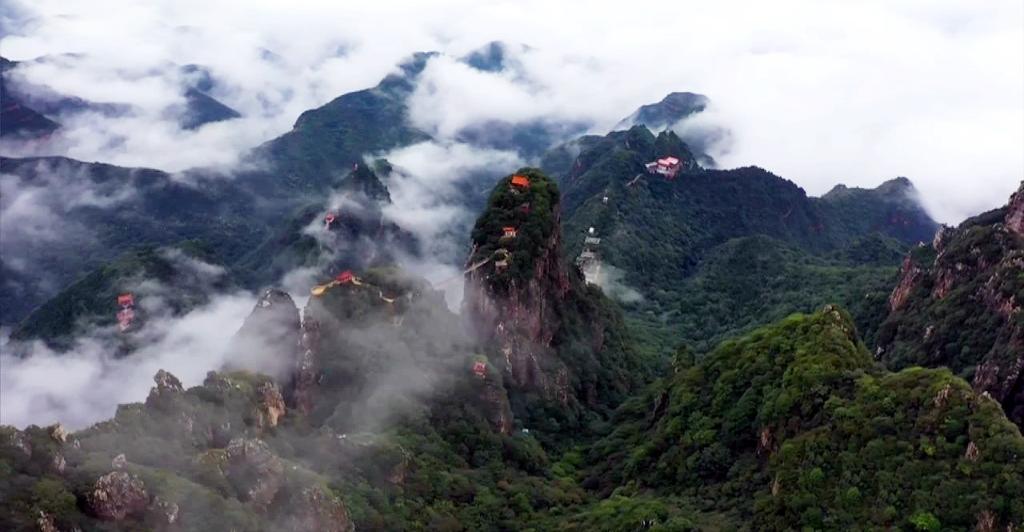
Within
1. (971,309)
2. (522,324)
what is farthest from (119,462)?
(971,309)

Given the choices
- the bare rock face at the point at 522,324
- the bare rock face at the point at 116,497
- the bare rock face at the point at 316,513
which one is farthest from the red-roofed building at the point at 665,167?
the bare rock face at the point at 116,497

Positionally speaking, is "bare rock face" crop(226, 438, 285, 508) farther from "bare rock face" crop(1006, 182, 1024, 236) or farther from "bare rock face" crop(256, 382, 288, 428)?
"bare rock face" crop(1006, 182, 1024, 236)

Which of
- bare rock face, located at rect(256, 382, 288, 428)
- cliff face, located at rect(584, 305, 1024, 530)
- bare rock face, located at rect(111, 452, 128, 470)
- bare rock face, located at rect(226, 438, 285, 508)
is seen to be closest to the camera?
bare rock face, located at rect(111, 452, 128, 470)

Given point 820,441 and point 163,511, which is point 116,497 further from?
point 820,441

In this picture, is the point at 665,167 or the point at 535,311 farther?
the point at 665,167

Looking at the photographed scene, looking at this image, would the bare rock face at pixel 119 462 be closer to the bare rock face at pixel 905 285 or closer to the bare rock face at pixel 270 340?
the bare rock face at pixel 270 340

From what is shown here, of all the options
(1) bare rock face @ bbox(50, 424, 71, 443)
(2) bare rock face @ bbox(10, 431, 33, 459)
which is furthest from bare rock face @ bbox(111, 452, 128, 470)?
(2) bare rock face @ bbox(10, 431, 33, 459)

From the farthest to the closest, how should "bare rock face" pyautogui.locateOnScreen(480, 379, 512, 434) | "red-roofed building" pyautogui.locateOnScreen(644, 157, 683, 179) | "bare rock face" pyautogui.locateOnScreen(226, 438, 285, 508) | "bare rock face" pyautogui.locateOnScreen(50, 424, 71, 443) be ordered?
"red-roofed building" pyautogui.locateOnScreen(644, 157, 683, 179) → "bare rock face" pyautogui.locateOnScreen(480, 379, 512, 434) → "bare rock face" pyautogui.locateOnScreen(226, 438, 285, 508) → "bare rock face" pyautogui.locateOnScreen(50, 424, 71, 443)
